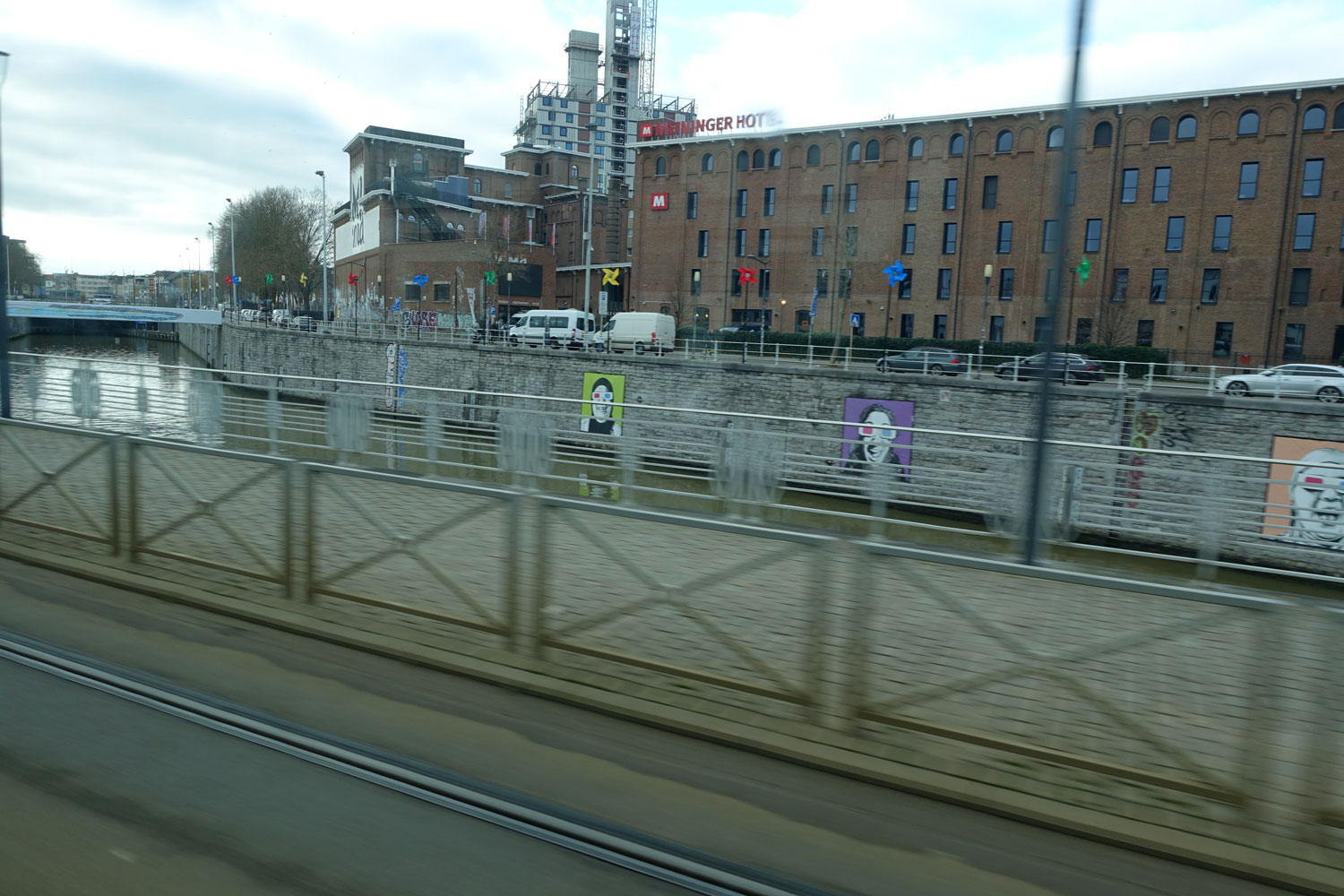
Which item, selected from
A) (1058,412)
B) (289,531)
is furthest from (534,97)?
(289,531)

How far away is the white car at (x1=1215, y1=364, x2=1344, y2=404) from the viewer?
26.0 m

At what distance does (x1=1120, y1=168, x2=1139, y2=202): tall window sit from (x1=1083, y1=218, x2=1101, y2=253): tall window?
5.03 ft

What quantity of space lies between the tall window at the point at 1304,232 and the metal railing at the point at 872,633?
46.1 meters

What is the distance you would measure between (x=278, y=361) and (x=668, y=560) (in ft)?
174

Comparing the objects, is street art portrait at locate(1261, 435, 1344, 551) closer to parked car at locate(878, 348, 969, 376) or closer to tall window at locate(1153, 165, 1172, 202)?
parked car at locate(878, 348, 969, 376)

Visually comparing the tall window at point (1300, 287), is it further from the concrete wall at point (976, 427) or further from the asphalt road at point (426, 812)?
the asphalt road at point (426, 812)

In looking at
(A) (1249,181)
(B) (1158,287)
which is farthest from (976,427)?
(A) (1249,181)

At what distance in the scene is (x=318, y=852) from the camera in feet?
12.0

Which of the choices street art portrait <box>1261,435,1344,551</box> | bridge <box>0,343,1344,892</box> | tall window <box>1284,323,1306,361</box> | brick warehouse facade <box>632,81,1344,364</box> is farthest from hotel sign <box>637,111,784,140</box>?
bridge <box>0,343,1344,892</box>

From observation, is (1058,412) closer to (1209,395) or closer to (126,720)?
(1209,395)

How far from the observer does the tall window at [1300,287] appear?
40469mm

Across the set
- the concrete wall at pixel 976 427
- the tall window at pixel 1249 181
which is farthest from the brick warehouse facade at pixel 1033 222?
the concrete wall at pixel 976 427

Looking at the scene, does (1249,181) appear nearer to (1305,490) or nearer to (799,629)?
(1305,490)

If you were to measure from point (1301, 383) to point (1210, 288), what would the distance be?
1838 cm
